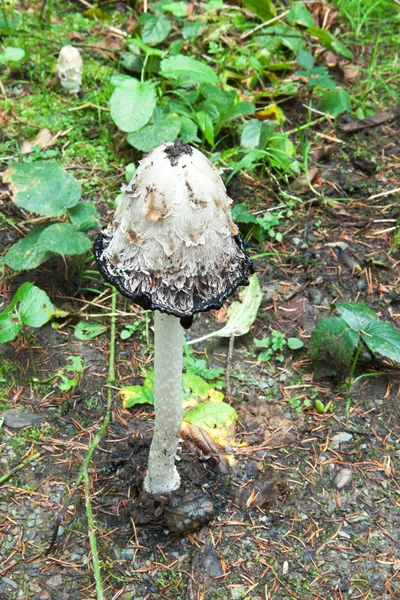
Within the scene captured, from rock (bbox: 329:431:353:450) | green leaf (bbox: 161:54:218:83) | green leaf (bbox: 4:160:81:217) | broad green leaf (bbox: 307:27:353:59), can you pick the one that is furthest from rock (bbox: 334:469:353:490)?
broad green leaf (bbox: 307:27:353:59)

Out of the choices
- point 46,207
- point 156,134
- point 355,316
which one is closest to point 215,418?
point 355,316

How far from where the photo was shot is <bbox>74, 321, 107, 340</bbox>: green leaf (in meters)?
3.24

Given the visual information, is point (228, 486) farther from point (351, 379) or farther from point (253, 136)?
point (253, 136)

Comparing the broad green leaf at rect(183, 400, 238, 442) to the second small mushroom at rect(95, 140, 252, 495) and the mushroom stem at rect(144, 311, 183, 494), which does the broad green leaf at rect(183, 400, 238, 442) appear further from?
the second small mushroom at rect(95, 140, 252, 495)

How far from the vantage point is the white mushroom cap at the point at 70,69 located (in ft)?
14.1

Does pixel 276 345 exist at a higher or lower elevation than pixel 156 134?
lower

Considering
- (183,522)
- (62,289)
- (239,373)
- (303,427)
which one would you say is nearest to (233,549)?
(183,522)

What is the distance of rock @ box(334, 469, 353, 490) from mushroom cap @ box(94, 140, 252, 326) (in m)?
1.34

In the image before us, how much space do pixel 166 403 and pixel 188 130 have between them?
2.30 meters

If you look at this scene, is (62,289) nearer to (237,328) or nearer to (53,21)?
(237,328)

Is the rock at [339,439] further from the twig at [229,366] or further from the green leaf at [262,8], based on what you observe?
the green leaf at [262,8]

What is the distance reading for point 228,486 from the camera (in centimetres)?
270

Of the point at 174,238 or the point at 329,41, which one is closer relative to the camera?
the point at 174,238

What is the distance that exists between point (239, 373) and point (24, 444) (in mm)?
1145
